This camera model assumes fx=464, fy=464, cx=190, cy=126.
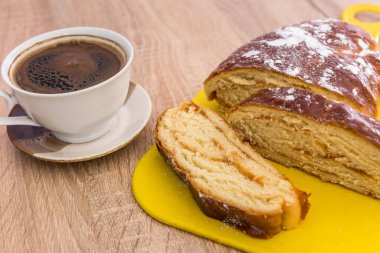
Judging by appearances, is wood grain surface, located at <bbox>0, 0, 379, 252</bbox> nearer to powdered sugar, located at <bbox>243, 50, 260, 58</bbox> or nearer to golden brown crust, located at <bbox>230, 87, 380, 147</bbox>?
powdered sugar, located at <bbox>243, 50, 260, 58</bbox>

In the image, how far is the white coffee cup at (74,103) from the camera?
1.81 m

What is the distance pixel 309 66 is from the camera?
2.04m

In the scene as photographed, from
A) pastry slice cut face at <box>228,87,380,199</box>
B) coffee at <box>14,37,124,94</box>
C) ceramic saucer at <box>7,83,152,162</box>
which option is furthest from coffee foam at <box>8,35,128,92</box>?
pastry slice cut face at <box>228,87,380,199</box>

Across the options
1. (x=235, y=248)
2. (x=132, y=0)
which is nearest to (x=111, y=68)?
(x=235, y=248)

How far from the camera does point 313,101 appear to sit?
184cm

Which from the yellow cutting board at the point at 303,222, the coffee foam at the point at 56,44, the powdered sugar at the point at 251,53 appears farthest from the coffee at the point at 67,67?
the powdered sugar at the point at 251,53

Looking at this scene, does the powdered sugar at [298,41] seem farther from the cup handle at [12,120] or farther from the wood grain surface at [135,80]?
the cup handle at [12,120]

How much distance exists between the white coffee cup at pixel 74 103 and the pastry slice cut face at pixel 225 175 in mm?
249

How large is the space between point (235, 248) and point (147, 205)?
383 millimetres

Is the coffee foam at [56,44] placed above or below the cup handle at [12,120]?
above

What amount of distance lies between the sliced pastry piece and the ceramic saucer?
380 mm

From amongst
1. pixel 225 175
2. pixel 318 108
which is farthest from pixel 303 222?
pixel 318 108

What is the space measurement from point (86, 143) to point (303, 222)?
3.22 feet

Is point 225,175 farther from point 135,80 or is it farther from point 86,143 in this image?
point 135,80
